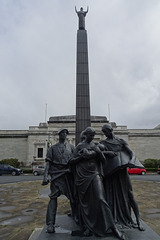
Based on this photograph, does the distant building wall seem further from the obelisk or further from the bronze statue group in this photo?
the bronze statue group

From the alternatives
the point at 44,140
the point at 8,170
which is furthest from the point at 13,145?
the point at 8,170

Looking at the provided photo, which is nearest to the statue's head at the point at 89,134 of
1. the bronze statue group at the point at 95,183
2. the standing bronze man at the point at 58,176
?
the bronze statue group at the point at 95,183

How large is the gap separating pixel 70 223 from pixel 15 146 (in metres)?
36.7

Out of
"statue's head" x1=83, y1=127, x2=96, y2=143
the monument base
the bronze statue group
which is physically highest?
"statue's head" x1=83, y1=127, x2=96, y2=143

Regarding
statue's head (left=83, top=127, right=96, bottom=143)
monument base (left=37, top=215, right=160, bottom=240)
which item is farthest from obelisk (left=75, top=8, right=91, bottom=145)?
monument base (left=37, top=215, right=160, bottom=240)

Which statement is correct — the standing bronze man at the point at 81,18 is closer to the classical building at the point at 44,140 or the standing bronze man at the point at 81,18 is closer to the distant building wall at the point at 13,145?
the classical building at the point at 44,140

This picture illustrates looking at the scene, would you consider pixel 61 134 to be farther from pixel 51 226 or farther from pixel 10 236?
pixel 10 236

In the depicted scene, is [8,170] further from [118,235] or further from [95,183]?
[118,235]

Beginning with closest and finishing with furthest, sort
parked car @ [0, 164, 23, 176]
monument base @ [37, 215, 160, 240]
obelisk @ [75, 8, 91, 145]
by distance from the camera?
1. monument base @ [37, 215, 160, 240]
2. obelisk @ [75, 8, 91, 145]
3. parked car @ [0, 164, 23, 176]

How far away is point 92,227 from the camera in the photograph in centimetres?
301

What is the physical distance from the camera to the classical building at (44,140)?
3600 cm

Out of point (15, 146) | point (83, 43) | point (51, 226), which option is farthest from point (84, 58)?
point (15, 146)

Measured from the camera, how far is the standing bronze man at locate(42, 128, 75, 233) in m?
3.45

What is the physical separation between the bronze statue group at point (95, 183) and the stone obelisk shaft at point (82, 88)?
20.6ft
